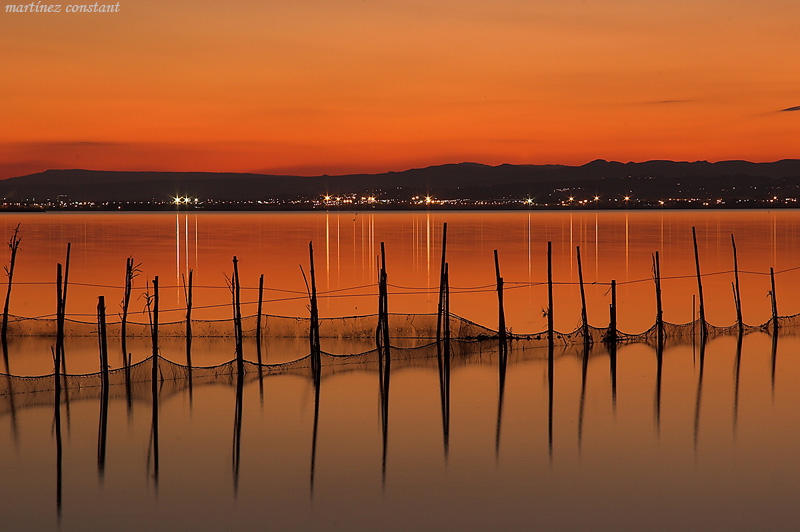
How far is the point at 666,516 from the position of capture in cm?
1069

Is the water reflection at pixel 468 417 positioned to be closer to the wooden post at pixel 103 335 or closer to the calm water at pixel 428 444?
the calm water at pixel 428 444

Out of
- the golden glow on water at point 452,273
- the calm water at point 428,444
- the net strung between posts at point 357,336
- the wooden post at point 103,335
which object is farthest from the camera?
the golden glow on water at point 452,273

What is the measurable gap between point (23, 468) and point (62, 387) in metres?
2.93

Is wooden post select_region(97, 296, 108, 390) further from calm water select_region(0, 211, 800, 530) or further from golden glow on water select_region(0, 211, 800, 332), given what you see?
golden glow on water select_region(0, 211, 800, 332)

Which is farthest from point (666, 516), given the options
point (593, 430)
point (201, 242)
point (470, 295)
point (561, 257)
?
point (201, 242)

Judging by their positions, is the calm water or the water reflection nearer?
the calm water

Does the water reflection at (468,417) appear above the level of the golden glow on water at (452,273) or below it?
below

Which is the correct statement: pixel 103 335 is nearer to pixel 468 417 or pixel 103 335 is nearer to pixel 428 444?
pixel 428 444

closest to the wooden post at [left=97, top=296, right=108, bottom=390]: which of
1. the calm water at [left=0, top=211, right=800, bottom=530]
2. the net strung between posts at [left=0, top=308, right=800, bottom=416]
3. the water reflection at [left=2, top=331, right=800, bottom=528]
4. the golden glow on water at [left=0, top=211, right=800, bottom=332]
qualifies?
the water reflection at [left=2, top=331, right=800, bottom=528]

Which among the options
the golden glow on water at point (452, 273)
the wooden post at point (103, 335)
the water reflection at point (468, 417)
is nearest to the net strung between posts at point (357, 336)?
the water reflection at point (468, 417)

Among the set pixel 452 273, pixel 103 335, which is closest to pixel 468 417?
pixel 103 335

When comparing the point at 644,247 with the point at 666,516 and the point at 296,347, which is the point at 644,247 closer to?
the point at 296,347

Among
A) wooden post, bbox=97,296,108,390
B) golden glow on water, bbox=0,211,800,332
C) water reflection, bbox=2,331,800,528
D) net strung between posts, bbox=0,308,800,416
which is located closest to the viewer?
water reflection, bbox=2,331,800,528

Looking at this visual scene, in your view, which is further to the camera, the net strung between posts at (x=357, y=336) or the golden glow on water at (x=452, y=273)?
the golden glow on water at (x=452, y=273)
